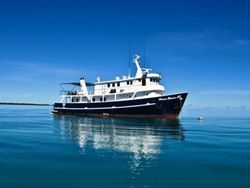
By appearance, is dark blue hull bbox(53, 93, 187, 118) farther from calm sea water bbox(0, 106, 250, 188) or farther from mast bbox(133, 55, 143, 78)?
calm sea water bbox(0, 106, 250, 188)

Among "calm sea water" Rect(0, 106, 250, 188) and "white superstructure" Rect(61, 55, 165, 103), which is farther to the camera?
"white superstructure" Rect(61, 55, 165, 103)

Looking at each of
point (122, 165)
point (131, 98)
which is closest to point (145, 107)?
point (131, 98)

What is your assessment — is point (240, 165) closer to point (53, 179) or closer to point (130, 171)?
point (130, 171)

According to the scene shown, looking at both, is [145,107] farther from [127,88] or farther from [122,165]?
[122,165]

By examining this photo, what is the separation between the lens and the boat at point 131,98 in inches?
2130

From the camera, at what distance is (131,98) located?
56.8 m

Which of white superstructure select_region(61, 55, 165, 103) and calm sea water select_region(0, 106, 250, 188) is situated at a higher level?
white superstructure select_region(61, 55, 165, 103)

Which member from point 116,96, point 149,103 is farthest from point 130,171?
point 116,96

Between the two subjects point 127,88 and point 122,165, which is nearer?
point 122,165

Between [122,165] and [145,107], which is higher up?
[145,107]

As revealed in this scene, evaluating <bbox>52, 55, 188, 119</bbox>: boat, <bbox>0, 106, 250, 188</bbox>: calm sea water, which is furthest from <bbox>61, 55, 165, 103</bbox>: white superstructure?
<bbox>0, 106, 250, 188</bbox>: calm sea water

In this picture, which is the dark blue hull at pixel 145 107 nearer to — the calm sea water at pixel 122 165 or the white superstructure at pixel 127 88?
the white superstructure at pixel 127 88

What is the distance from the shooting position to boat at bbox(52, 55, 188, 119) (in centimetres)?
5409

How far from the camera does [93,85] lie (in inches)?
2680
